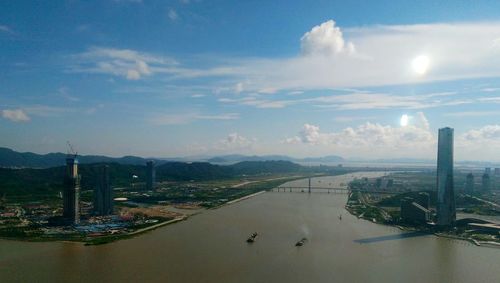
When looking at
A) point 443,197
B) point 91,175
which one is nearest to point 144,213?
point 443,197

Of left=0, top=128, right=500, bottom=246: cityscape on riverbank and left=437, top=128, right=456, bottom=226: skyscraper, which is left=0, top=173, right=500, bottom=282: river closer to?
left=0, top=128, right=500, bottom=246: cityscape on riverbank

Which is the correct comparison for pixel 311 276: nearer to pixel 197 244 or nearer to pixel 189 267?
pixel 189 267

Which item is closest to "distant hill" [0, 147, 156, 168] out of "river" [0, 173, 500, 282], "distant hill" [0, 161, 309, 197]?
"distant hill" [0, 161, 309, 197]

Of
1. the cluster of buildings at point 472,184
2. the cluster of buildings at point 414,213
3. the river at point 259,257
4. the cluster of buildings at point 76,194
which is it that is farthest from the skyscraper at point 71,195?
the cluster of buildings at point 472,184

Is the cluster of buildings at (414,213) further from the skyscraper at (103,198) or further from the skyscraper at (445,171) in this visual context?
the skyscraper at (103,198)

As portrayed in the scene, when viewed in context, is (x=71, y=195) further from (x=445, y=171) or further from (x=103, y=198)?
(x=445, y=171)
